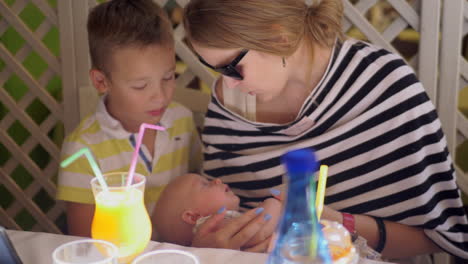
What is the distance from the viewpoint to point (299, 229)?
26.0 inches

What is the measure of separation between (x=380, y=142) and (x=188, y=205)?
1.67 feet

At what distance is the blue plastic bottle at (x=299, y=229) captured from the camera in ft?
2.05

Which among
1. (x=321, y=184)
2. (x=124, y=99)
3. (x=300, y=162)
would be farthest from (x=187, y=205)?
(x=300, y=162)

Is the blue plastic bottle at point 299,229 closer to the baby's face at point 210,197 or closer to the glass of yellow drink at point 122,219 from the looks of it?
the glass of yellow drink at point 122,219

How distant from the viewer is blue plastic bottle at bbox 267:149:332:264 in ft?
2.05

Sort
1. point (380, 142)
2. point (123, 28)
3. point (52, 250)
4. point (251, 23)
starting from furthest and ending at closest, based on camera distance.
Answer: point (123, 28) < point (380, 142) < point (251, 23) < point (52, 250)

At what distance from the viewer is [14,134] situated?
2293 millimetres

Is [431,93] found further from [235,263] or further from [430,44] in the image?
[235,263]

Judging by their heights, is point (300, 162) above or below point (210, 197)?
above

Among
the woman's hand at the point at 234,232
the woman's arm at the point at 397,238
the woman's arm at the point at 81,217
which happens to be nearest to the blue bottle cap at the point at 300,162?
the woman's hand at the point at 234,232

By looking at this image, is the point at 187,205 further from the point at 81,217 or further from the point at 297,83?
the point at 297,83

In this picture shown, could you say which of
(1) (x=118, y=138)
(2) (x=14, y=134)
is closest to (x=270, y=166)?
(1) (x=118, y=138)

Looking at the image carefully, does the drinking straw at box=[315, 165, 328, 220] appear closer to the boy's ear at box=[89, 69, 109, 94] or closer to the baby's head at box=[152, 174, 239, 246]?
the baby's head at box=[152, 174, 239, 246]

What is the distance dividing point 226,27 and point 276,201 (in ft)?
1.38
